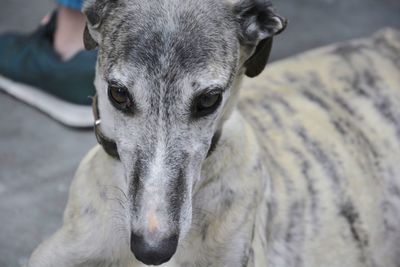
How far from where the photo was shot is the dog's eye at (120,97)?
1.85m

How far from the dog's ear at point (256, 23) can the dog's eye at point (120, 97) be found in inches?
13.3

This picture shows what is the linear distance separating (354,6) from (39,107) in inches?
88.2

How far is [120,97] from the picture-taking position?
1875 mm

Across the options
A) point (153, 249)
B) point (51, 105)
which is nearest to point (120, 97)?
point (153, 249)

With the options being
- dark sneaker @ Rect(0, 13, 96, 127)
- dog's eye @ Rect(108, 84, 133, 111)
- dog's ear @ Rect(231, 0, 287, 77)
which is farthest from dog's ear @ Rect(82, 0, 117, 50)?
dark sneaker @ Rect(0, 13, 96, 127)

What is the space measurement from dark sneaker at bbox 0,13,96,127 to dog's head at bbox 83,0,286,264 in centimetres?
151

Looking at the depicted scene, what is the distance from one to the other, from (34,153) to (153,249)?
1658 mm

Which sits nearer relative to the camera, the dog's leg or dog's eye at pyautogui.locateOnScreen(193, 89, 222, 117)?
dog's eye at pyautogui.locateOnScreen(193, 89, 222, 117)

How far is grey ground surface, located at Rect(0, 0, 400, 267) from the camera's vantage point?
292 centimetres

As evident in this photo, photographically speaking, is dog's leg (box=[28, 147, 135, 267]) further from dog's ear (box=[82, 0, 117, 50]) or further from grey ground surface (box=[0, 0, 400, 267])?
grey ground surface (box=[0, 0, 400, 267])

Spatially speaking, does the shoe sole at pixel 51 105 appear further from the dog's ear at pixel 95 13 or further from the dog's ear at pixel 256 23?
the dog's ear at pixel 256 23

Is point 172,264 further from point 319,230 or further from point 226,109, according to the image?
point 319,230

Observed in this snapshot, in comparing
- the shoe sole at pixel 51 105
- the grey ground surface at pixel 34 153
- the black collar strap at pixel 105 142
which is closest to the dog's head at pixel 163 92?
the black collar strap at pixel 105 142

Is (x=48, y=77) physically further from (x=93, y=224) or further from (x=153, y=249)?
(x=153, y=249)
